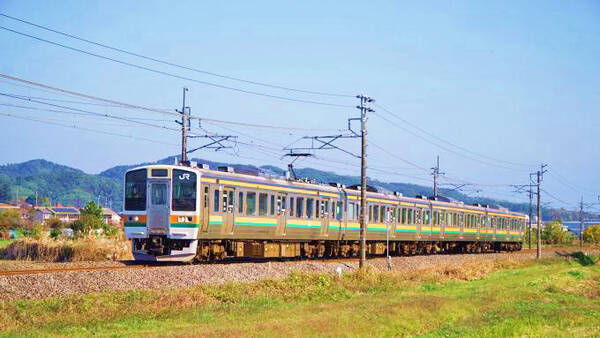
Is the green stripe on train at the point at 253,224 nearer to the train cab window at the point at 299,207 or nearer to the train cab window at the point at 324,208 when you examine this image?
the train cab window at the point at 299,207

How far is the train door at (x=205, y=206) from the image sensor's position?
2517cm

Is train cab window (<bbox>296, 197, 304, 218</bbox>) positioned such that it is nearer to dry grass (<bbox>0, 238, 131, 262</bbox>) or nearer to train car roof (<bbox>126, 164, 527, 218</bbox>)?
train car roof (<bbox>126, 164, 527, 218</bbox>)

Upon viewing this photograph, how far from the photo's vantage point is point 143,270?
20812 mm

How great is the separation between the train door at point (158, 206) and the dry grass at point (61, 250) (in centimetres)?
446

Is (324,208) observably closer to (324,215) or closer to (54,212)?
(324,215)

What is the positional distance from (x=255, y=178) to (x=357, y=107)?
5400 mm

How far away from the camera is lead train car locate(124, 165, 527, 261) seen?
24.9 metres

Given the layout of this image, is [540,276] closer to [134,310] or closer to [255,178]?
[255,178]

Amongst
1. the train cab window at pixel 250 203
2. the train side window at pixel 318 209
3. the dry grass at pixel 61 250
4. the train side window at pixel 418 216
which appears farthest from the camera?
the train side window at pixel 418 216

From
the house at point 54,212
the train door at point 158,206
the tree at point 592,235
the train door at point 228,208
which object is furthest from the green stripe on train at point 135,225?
the house at point 54,212

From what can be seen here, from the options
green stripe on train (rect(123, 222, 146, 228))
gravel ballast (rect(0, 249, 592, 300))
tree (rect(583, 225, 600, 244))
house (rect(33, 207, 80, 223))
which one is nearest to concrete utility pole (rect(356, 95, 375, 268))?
gravel ballast (rect(0, 249, 592, 300))

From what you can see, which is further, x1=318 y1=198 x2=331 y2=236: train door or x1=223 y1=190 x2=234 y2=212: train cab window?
x1=318 y1=198 x2=331 y2=236: train door

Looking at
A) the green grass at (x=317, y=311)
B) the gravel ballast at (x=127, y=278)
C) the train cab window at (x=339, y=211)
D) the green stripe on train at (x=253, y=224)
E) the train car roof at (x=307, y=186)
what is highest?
the train car roof at (x=307, y=186)

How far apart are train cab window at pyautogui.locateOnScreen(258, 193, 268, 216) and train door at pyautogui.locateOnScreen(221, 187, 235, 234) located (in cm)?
187
